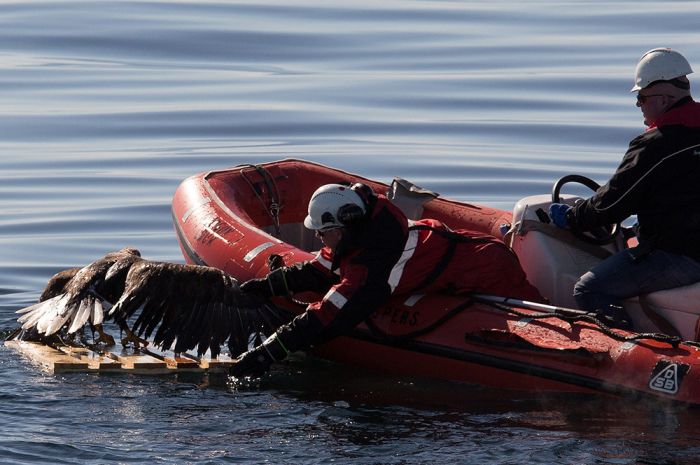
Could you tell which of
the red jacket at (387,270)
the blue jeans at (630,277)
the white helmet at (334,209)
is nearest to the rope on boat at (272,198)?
the red jacket at (387,270)

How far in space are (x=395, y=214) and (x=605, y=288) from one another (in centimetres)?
127

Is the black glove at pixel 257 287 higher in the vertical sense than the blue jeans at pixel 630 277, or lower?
lower

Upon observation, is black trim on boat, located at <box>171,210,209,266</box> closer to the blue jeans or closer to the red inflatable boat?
the red inflatable boat

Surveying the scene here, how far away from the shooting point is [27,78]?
21047mm

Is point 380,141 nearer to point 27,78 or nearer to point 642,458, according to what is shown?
point 27,78

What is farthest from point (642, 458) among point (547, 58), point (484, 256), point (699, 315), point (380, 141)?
point (547, 58)

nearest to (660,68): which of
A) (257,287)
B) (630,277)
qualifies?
(630,277)

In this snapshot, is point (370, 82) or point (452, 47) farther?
A: point (452, 47)

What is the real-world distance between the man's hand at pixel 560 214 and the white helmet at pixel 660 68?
99cm

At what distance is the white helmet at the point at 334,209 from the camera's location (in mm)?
9000

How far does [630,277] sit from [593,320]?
0.32 metres

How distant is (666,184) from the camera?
8.55 m

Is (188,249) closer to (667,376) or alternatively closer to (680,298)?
(680,298)

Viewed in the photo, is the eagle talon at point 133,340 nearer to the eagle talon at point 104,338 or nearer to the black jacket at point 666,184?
the eagle talon at point 104,338
